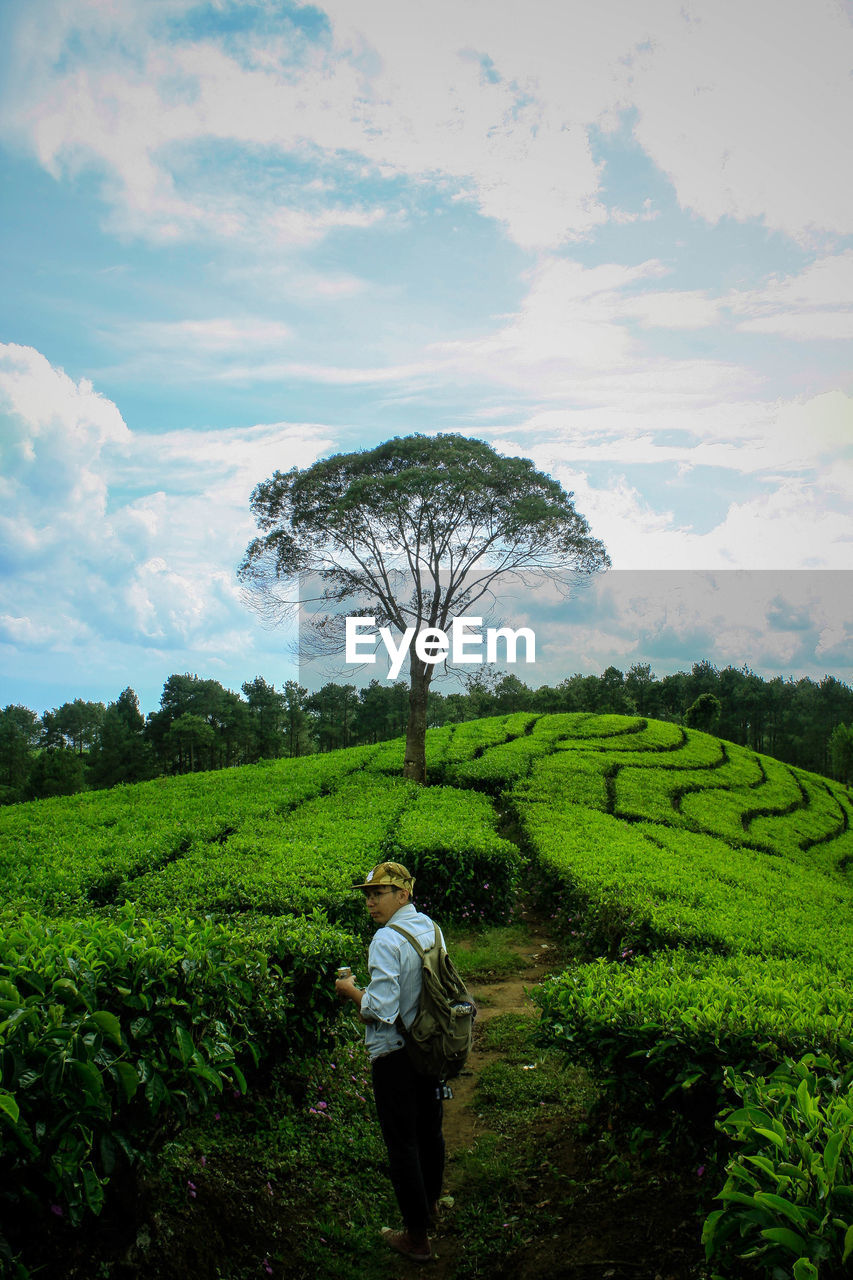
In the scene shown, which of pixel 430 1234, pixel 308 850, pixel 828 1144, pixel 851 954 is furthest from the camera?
pixel 308 850

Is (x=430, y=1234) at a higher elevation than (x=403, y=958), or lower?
lower

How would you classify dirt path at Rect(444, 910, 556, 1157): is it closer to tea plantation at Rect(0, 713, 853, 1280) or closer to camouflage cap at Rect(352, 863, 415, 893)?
tea plantation at Rect(0, 713, 853, 1280)

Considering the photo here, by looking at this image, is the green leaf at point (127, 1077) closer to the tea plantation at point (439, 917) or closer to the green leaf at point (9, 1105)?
the tea plantation at point (439, 917)

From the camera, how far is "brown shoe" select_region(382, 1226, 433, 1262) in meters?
3.54

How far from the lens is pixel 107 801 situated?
15.0m

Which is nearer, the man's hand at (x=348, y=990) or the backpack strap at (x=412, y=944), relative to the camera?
the backpack strap at (x=412, y=944)

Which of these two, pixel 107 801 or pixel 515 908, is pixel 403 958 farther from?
pixel 107 801

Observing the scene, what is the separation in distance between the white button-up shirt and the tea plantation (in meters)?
0.59

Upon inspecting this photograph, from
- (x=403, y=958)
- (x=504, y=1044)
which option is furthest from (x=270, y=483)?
(x=403, y=958)

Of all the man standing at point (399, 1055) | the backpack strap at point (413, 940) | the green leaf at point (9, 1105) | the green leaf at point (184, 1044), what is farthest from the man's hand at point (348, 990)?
the green leaf at point (9, 1105)

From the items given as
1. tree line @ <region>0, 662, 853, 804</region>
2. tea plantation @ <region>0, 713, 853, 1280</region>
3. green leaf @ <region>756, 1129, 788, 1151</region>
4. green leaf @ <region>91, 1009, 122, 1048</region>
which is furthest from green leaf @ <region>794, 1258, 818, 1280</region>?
tree line @ <region>0, 662, 853, 804</region>

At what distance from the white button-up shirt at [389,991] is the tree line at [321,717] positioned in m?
36.9

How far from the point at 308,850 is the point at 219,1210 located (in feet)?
16.0

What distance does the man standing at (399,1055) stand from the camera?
349 cm
